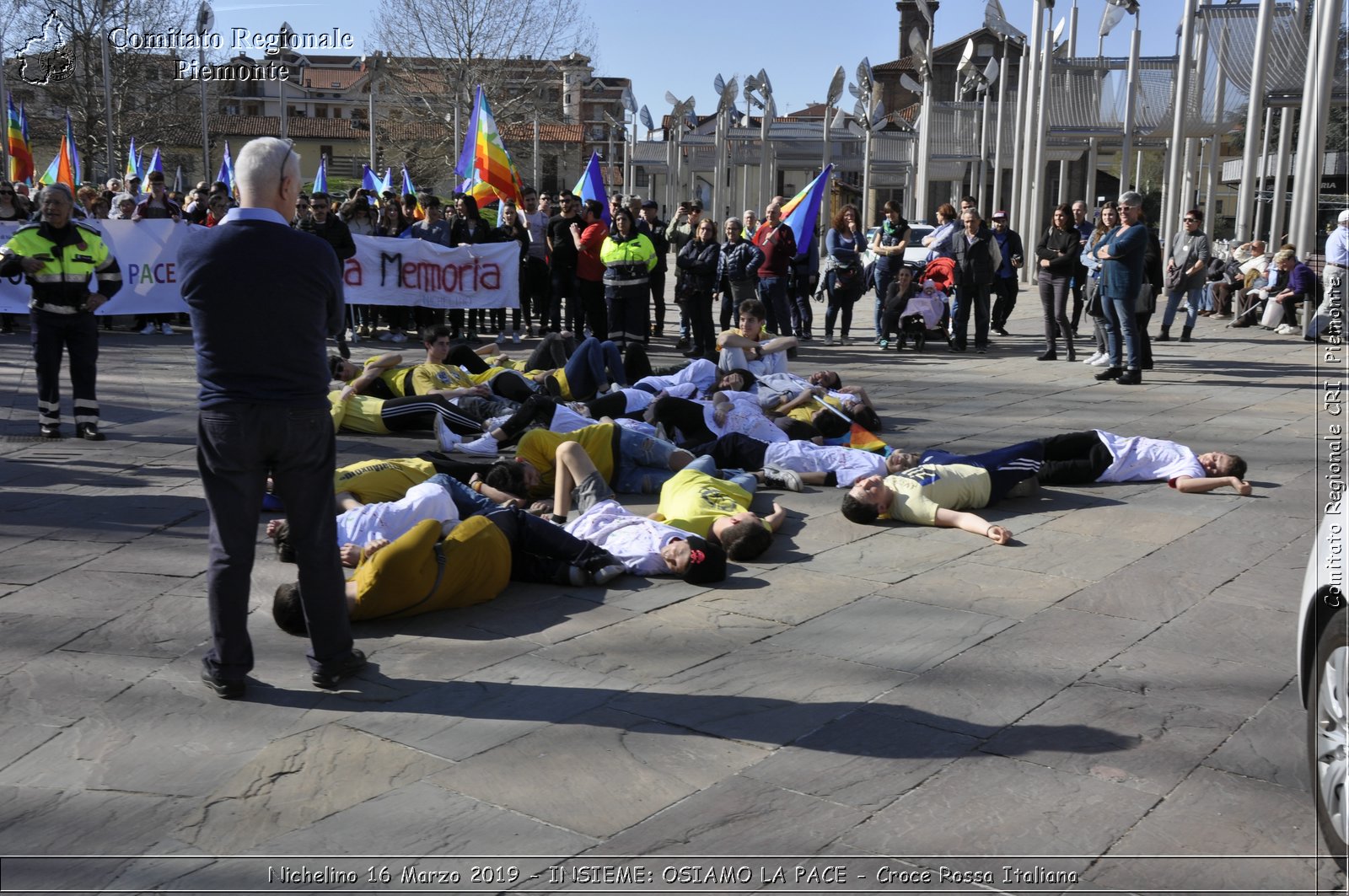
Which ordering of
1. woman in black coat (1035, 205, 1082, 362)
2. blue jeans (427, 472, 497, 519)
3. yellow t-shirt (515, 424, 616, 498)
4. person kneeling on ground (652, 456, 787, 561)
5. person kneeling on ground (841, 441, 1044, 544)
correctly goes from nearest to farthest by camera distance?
person kneeling on ground (652, 456, 787, 561), blue jeans (427, 472, 497, 519), person kneeling on ground (841, 441, 1044, 544), yellow t-shirt (515, 424, 616, 498), woman in black coat (1035, 205, 1082, 362)

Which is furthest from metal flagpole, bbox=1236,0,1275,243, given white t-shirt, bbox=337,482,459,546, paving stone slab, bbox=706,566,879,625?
white t-shirt, bbox=337,482,459,546

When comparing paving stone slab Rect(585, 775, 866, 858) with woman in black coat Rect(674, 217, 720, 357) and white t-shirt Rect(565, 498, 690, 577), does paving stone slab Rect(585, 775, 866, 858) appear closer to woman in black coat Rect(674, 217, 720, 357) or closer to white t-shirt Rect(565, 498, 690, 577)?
white t-shirt Rect(565, 498, 690, 577)

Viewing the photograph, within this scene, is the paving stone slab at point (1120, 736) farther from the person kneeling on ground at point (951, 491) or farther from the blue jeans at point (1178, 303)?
the blue jeans at point (1178, 303)

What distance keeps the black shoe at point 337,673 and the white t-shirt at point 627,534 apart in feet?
5.52

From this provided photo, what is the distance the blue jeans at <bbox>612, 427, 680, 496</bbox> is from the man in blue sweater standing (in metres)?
3.34

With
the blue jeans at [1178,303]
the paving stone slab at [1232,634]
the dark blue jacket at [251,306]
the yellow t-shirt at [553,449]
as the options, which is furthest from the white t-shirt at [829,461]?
the blue jeans at [1178,303]

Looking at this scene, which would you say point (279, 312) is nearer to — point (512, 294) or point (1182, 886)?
point (1182, 886)

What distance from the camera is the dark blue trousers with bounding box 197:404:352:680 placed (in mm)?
4164

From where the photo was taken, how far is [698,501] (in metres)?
6.47

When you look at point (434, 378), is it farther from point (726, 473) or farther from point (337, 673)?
point (337, 673)

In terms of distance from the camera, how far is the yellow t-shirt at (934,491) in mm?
6848

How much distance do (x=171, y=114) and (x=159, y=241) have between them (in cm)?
4436

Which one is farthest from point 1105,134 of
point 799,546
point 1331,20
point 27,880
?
point 27,880

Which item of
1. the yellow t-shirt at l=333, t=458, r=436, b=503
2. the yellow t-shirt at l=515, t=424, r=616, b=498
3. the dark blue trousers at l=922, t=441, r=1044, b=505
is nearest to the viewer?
the yellow t-shirt at l=333, t=458, r=436, b=503
